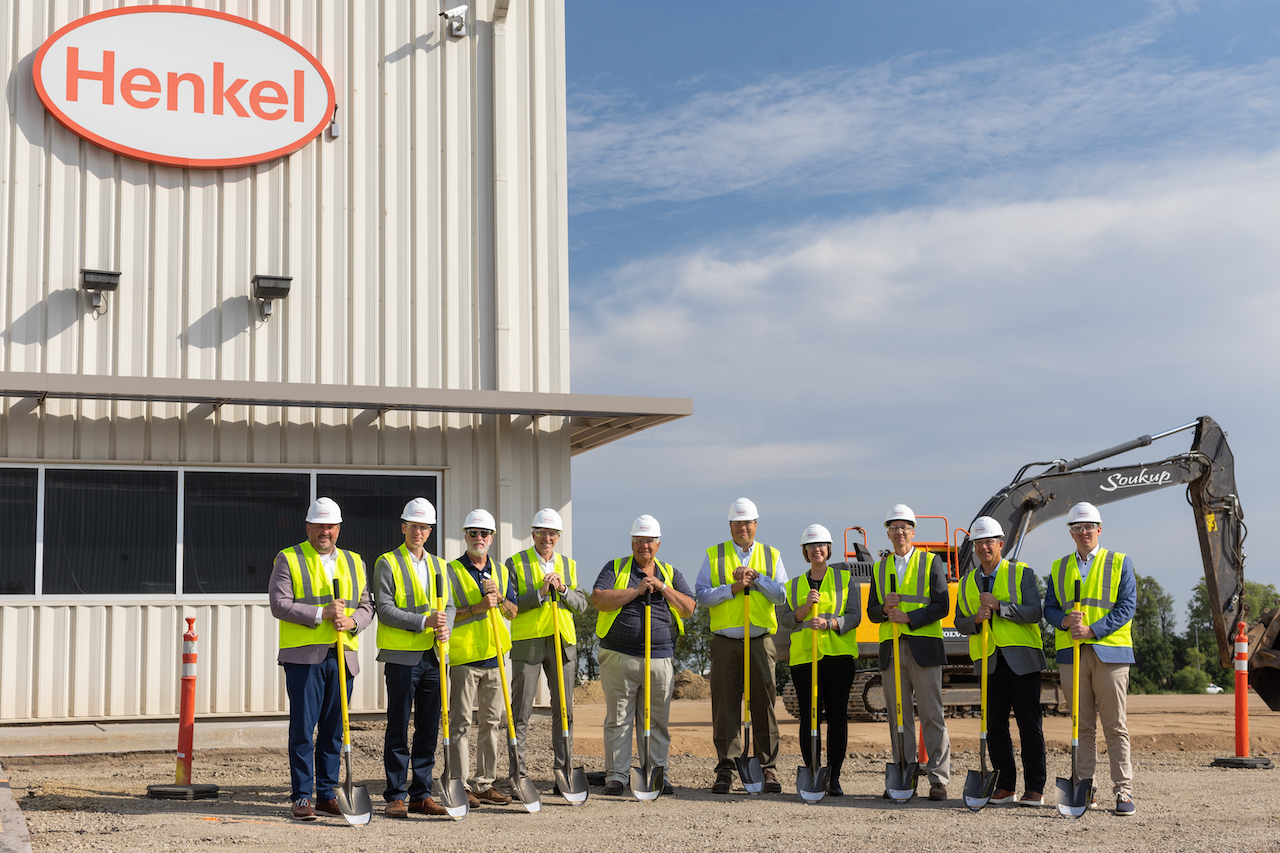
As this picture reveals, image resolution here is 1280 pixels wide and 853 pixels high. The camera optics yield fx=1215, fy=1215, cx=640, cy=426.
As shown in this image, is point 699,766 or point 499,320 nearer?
point 699,766

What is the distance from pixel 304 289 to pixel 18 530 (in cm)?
372

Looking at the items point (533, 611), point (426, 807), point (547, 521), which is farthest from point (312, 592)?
point (547, 521)

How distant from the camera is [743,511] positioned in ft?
31.2

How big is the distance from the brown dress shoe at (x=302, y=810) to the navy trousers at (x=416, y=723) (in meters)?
0.50

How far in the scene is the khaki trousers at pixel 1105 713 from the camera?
28.0ft

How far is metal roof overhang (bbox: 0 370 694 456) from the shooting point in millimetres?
11352

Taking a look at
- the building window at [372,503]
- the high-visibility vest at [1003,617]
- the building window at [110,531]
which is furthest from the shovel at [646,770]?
the building window at [110,531]

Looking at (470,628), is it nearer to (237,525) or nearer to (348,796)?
(348,796)

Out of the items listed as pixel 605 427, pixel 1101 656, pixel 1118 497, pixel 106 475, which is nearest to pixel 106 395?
pixel 106 475

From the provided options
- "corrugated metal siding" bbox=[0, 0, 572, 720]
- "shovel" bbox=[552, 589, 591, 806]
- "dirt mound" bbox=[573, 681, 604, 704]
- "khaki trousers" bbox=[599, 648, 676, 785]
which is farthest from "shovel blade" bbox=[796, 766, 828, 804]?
"dirt mound" bbox=[573, 681, 604, 704]

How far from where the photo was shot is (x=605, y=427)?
1412cm

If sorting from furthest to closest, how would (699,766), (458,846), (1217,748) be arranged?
(1217,748) → (699,766) → (458,846)

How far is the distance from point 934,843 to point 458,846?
2849 mm

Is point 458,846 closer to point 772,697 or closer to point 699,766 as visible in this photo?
point 772,697
